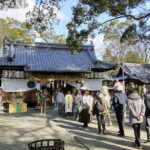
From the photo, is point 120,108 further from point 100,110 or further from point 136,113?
Answer: point 136,113

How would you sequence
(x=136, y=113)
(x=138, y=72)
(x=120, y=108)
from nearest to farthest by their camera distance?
1. (x=136, y=113)
2. (x=120, y=108)
3. (x=138, y=72)

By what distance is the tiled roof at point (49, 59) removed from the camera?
1419 cm

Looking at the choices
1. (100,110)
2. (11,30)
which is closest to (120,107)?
(100,110)

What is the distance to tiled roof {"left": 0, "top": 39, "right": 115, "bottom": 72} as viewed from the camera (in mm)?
14188

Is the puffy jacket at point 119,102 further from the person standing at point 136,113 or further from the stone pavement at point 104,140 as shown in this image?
the person standing at point 136,113

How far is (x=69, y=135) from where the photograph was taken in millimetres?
6699

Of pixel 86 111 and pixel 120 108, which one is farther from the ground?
pixel 120 108

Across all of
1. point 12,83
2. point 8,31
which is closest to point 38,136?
point 12,83

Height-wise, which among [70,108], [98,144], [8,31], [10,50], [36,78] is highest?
[8,31]

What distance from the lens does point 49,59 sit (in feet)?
52.0

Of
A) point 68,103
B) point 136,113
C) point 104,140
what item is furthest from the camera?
point 68,103

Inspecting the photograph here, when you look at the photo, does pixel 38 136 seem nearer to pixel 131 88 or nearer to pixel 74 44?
pixel 131 88

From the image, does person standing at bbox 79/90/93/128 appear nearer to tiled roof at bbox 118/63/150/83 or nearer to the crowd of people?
the crowd of people

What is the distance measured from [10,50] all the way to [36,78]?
12.6 feet
